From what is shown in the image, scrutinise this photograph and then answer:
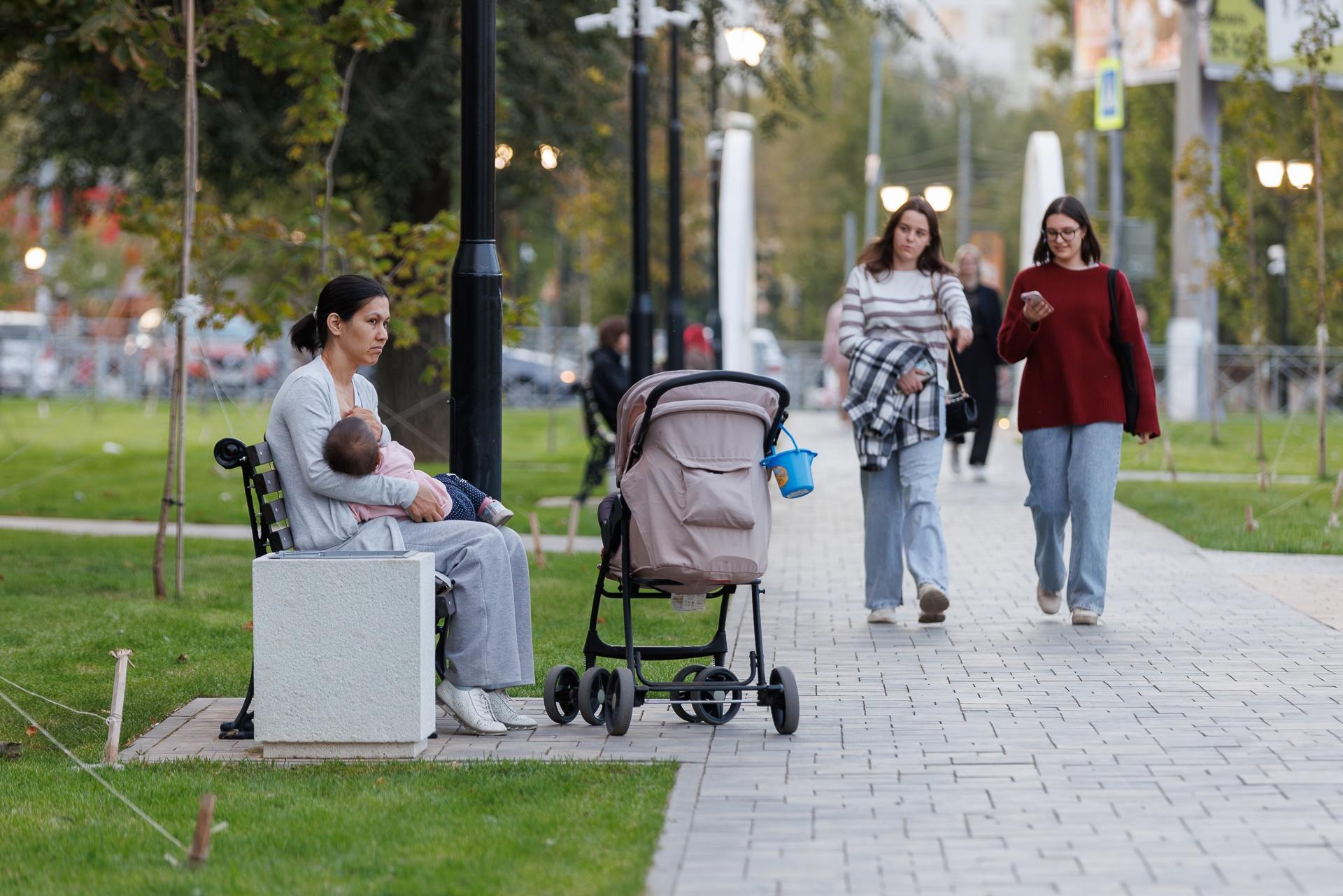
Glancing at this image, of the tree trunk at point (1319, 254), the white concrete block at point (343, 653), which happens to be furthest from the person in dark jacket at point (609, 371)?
the white concrete block at point (343, 653)

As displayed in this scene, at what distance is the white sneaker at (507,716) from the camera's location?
22.5 ft

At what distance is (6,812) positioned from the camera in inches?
220

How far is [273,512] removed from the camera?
21.9 feet

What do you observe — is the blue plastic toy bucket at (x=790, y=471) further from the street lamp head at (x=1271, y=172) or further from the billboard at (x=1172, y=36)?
the billboard at (x=1172, y=36)

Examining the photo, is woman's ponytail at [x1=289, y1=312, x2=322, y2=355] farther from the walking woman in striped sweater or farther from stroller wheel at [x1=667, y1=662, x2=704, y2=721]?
the walking woman in striped sweater

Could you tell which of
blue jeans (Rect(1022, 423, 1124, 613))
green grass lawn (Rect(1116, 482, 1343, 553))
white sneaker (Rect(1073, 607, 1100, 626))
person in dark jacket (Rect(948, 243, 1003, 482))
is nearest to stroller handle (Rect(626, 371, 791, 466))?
blue jeans (Rect(1022, 423, 1124, 613))

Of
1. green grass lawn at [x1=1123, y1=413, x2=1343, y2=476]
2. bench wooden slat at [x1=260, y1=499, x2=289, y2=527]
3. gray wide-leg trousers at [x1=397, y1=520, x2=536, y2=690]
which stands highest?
bench wooden slat at [x1=260, y1=499, x2=289, y2=527]

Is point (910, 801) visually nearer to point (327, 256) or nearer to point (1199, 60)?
point (327, 256)

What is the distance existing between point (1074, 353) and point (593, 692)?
11.8 feet

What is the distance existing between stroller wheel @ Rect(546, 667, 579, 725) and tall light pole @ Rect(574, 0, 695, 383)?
773 cm

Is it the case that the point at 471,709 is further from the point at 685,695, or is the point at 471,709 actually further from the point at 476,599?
the point at 685,695

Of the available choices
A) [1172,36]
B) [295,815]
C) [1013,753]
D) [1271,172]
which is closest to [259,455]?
[295,815]

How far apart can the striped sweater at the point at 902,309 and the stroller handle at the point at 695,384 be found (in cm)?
268

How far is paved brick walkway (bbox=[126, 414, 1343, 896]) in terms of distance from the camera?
4.86 meters
